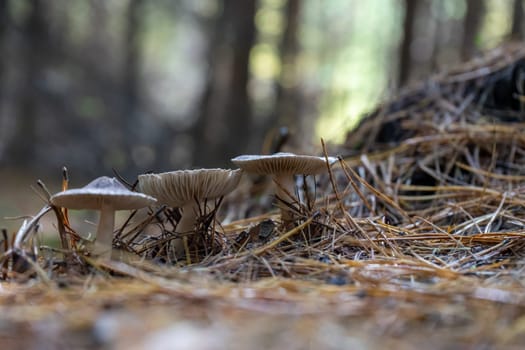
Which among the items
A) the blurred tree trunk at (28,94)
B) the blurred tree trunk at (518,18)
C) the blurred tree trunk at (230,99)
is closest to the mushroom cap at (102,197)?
the blurred tree trunk at (518,18)

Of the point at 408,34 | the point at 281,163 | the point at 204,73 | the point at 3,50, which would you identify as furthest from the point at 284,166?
the point at 204,73

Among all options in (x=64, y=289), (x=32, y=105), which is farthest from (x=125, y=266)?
(x=32, y=105)

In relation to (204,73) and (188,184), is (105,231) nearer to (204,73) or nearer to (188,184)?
(188,184)

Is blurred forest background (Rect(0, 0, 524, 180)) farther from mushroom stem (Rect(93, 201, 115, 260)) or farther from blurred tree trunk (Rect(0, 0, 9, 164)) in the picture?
mushroom stem (Rect(93, 201, 115, 260))

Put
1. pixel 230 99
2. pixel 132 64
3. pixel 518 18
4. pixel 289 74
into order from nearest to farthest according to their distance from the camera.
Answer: pixel 518 18 < pixel 230 99 < pixel 289 74 < pixel 132 64

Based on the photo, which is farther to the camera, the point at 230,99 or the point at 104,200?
the point at 230,99

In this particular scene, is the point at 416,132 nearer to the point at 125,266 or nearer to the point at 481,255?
the point at 481,255

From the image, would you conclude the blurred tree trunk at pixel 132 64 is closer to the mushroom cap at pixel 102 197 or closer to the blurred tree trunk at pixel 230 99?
the blurred tree trunk at pixel 230 99
